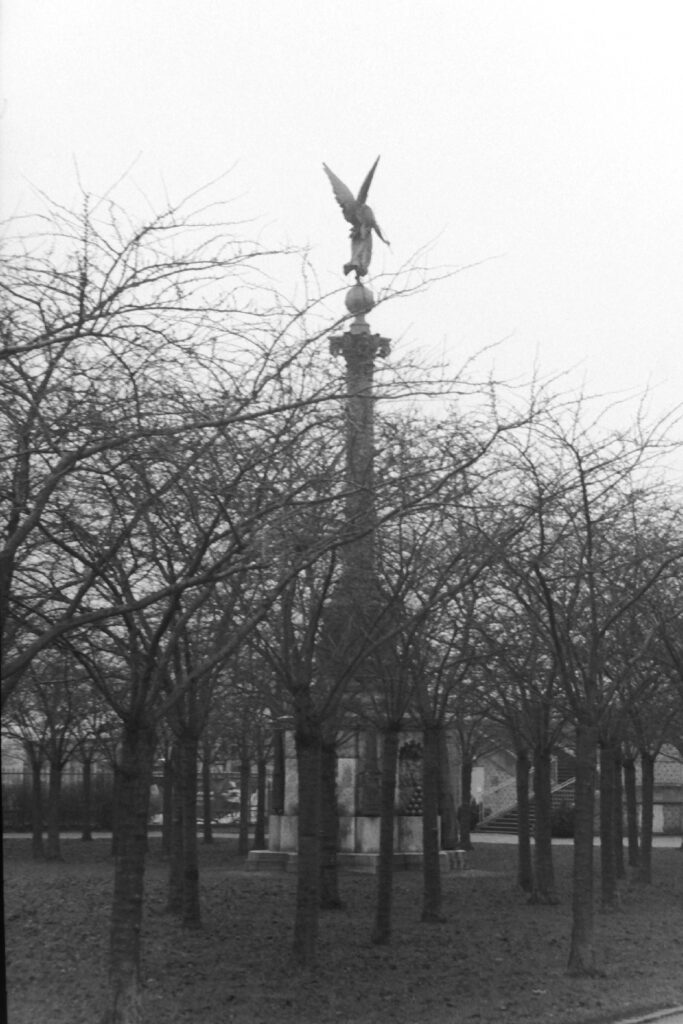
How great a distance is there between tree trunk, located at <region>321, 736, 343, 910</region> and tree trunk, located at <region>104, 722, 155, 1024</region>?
9375mm

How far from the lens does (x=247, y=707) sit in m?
23.8

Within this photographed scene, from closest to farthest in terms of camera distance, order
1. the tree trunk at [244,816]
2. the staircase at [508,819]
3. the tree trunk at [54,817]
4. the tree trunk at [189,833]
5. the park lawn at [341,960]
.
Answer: the park lawn at [341,960] < the tree trunk at [189,833] < the tree trunk at [54,817] < the tree trunk at [244,816] < the staircase at [508,819]

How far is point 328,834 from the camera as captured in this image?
21938mm

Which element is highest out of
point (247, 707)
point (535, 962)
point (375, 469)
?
point (375, 469)

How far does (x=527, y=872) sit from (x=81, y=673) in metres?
12.0

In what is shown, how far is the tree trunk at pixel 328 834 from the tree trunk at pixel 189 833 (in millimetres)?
2983

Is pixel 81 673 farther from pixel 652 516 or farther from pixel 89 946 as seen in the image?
pixel 652 516

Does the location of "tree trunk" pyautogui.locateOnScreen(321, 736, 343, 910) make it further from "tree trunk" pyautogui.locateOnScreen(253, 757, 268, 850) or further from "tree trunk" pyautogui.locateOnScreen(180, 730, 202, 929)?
"tree trunk" pyautogui.locateOnScreen(253, 757, 268, 850)

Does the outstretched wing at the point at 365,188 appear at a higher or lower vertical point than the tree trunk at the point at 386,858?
higher

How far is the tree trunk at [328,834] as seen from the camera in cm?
2194

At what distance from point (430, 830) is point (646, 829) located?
11094 mm

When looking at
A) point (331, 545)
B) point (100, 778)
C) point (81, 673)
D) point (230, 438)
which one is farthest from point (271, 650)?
point (100, 778)

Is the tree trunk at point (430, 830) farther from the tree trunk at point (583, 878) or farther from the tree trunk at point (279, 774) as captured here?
the tree trunk at point (279, 774)

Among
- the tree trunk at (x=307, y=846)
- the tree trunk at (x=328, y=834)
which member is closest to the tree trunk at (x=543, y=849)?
the tree trunk at (x=328, y=834)
